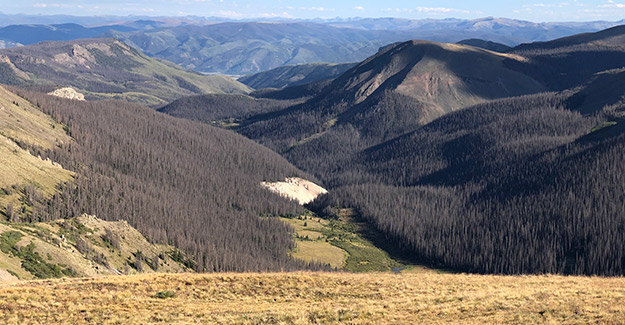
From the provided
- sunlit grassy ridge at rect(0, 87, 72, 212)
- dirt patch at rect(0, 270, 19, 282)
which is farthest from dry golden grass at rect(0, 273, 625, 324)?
sunlit grassy ridge at rect(0, 87, 72, 212)

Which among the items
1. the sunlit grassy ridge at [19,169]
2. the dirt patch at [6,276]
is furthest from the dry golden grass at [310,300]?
the sunlit grassy ridge at [19,169]

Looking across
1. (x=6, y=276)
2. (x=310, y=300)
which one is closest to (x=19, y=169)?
(x=6, y=276)

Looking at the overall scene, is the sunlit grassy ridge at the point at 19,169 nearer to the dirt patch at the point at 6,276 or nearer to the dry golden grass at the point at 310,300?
the dirt patch at the point at 6,276

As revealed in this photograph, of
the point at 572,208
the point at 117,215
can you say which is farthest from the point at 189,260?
the point at 572,208

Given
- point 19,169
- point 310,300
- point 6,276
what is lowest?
point 6,276

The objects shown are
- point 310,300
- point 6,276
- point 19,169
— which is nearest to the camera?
point 310,300

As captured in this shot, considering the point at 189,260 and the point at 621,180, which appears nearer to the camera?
the point at 189,260

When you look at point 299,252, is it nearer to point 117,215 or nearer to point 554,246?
point 117,215

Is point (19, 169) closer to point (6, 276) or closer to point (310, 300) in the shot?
point (6, 276)

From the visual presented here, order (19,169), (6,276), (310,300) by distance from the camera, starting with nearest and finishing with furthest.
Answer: (310,300) → (6,276) → (19,169)
